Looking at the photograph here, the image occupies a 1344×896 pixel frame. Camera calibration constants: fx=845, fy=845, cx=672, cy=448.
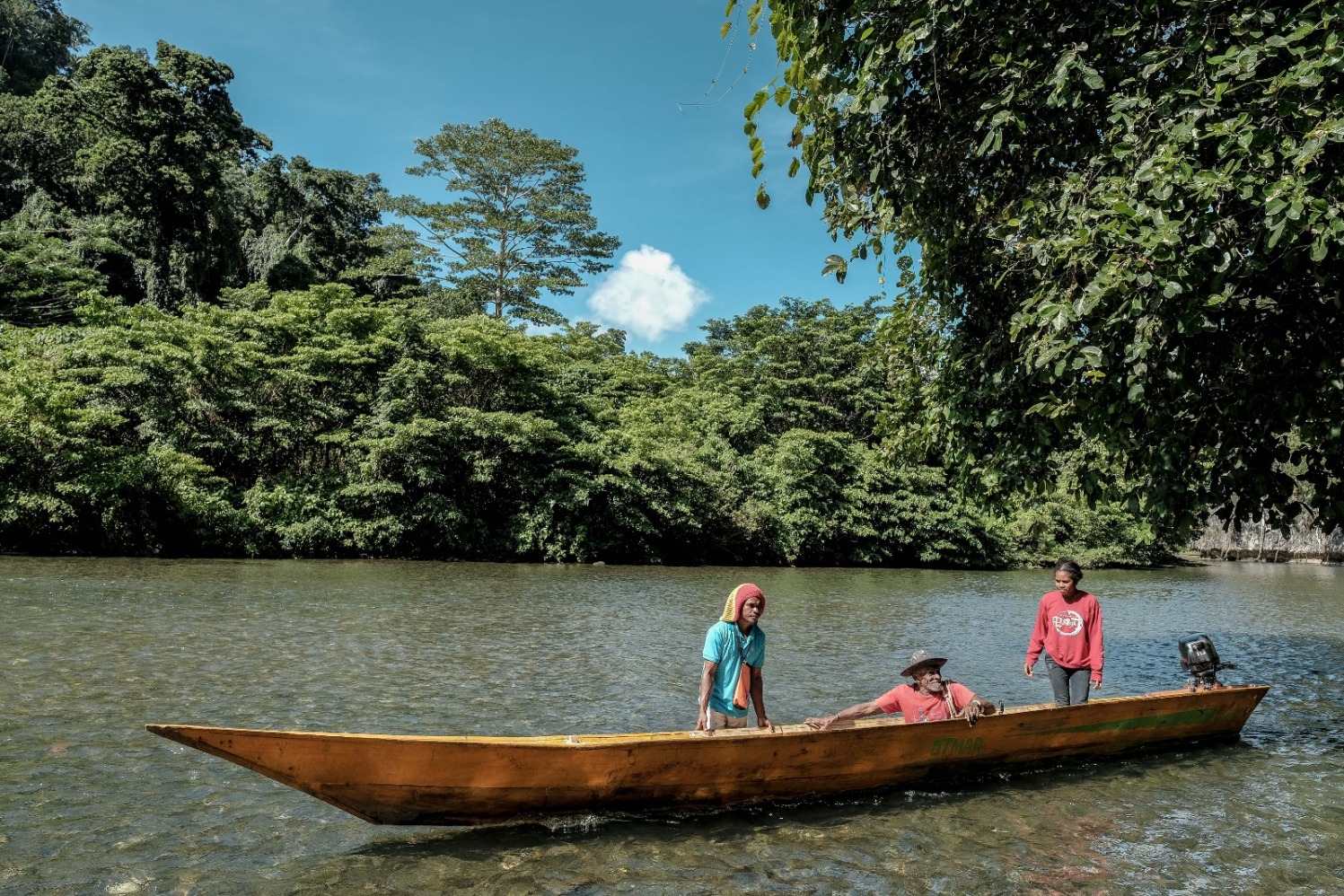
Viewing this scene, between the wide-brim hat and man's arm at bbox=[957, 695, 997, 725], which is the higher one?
the wide-brim hat

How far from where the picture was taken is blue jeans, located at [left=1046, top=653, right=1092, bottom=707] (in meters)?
7.40

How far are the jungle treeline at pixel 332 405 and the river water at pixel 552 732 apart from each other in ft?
14.5

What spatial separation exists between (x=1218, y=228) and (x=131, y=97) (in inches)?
1502

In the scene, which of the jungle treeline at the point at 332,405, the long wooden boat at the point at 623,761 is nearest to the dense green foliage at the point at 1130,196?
the long wooden boat at the point at 623,761

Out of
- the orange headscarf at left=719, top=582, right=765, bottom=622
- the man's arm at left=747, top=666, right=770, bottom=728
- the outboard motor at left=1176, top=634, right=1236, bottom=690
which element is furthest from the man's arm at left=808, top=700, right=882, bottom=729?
the outboard motor at left=1176, top=634, right=1236, bottom=690

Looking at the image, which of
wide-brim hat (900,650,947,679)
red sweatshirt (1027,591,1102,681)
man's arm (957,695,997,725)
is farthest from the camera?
red sweatshirt (1027,591,1102,681)

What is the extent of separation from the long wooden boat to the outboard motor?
173cm

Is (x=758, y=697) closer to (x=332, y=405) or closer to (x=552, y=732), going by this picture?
(x=552, y=732)

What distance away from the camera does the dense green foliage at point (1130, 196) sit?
16.3 feet

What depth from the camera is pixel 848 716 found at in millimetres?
6320

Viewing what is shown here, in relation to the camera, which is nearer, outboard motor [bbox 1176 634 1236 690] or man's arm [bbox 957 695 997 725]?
man's arm [bbox 957 695 997 725]

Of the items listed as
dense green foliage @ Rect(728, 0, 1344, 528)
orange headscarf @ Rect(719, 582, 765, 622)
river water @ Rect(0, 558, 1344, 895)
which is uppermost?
dense green foliage @ Rect(728, 0, 1344, 528)

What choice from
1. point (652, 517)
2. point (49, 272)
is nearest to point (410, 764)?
point (652, 517)

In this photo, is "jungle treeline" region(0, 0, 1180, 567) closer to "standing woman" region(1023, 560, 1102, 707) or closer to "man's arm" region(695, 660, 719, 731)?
"standing woman" region(1023, 560, 1102, 707)
